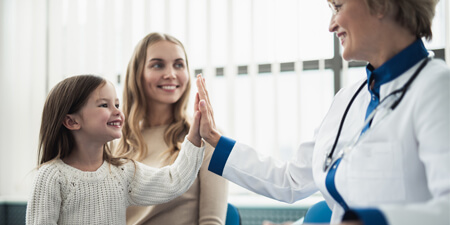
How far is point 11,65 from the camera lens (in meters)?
4.05

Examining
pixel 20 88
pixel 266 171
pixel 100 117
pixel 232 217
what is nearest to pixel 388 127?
pixel 266 171

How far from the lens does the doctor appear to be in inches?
41.4

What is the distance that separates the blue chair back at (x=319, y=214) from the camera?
1773 mm

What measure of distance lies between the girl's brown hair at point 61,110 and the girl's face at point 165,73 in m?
0.49

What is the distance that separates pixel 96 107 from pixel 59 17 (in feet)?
8.63

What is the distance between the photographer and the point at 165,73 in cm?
222

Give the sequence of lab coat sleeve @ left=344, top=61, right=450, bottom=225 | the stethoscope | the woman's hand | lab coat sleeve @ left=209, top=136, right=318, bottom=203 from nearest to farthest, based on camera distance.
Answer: lab coat sleeve @ left=344, top=61, right=450, bottom=225 → the stethoscope → lab coat sleeve @ left=209, top=136, right=318, bottom=203 → the woman's hand

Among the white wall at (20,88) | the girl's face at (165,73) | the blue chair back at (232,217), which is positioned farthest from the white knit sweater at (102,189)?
the white wall at (20,88)

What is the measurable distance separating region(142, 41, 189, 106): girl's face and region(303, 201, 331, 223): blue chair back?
905 mm

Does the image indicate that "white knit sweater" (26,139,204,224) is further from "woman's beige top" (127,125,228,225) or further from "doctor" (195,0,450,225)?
"doctor" (195,0,450,225)

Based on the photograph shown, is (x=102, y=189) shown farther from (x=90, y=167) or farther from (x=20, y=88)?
(x=20, y=88)

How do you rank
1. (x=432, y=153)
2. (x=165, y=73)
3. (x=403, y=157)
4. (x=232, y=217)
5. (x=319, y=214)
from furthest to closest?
(x=165, y=73)
(x=232, y=217)
(x=319, y=214)
(x=403, y=157)
(x=432, y=153)

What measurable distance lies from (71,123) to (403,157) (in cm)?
128

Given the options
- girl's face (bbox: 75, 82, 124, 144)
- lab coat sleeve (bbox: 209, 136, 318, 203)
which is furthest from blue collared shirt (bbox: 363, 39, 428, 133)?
girl's face (bbox: 75, 82, 124, 144)
